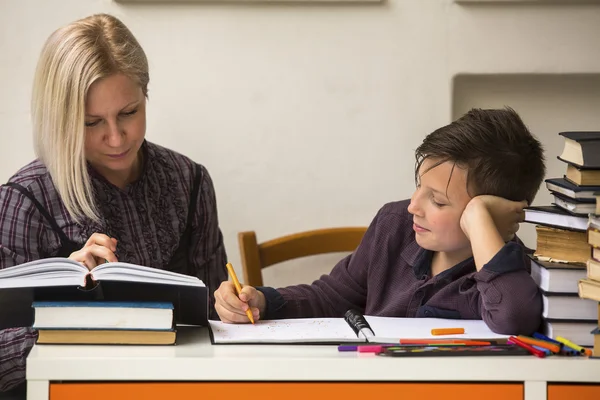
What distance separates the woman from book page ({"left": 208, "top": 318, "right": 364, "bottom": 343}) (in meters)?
0.44

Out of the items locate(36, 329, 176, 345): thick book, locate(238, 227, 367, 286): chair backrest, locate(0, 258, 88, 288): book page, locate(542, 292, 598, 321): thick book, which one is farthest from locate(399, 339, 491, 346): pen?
locate(238, 227, 367, 286): chair backrest

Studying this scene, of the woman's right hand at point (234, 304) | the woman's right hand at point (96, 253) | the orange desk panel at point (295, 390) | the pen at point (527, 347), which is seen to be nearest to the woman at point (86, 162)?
the woman's right hand at point (96, 253)

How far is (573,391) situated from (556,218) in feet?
0.92

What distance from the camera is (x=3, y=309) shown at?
129cm

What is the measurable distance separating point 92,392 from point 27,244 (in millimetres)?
664

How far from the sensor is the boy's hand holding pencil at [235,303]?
1.42 m

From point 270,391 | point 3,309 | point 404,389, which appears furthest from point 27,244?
point 404,389

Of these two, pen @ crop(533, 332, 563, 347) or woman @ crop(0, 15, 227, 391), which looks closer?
pen @ crop(533, 332, 563, 347)

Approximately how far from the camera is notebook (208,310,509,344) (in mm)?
1264

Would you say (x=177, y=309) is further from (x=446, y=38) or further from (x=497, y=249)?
(x=446, y=38)

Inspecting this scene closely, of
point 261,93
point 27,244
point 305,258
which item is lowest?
point 305,258

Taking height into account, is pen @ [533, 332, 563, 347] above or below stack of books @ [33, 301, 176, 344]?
below

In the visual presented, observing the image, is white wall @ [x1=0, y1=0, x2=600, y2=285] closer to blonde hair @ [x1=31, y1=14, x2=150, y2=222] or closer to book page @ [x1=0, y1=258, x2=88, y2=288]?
blonde hair @ [x1=31, y1=14, x2=150, y2=222]

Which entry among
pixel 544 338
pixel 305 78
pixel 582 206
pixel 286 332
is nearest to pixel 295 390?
pixel 286 332
